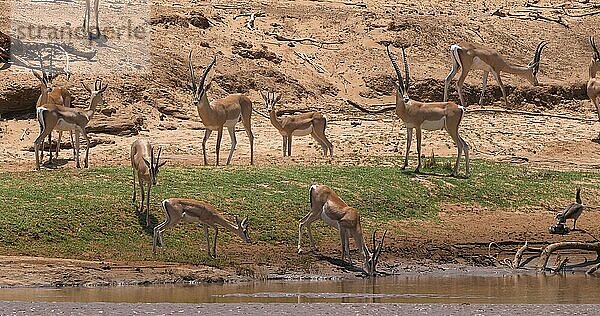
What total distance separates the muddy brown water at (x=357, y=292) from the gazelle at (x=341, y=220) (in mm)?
405

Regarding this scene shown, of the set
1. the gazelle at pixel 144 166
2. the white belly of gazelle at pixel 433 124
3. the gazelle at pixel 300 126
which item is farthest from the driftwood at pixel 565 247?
the gazelle at pixel 300 126

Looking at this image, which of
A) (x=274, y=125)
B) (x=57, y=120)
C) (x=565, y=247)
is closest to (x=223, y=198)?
(x=57, y=120)

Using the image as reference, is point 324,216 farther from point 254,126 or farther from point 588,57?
point 588,57

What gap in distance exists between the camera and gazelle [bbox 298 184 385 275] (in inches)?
642

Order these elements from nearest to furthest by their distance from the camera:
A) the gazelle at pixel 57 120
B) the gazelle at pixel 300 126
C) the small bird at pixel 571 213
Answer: the small bird at pixel 571 213 < the gazelle at pixel 57 120 < the gazelle at pixel 300 126

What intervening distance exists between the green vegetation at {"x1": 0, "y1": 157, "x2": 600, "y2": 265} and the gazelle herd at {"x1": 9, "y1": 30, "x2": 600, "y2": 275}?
14.0 inches

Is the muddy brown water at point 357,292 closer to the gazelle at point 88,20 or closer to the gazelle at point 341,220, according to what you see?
the gazelle at point 341,220

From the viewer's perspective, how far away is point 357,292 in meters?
14.6

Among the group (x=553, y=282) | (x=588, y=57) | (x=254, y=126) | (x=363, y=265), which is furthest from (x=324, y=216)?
(x=588, y=57)

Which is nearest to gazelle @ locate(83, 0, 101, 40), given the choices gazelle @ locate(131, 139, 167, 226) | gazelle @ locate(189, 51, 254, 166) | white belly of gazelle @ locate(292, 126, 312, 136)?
white belly of gazelle @ locate(292, 126, 312, 136)

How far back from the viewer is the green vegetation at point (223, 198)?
16312 millimetres

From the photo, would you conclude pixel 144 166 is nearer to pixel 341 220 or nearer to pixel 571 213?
pixel 341 220

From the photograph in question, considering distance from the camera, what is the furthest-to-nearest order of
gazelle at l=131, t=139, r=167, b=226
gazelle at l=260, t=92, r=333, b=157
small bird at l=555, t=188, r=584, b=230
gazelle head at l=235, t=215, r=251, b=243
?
1. gazelle at l=260, t=92, r=333, b=157
2. small bird at l=555, t=188, r=584, b=230
3. gazelle at l=131, t=139, r=167, b=226
4. gazelle head at l=235, t=215, r=251, b=243

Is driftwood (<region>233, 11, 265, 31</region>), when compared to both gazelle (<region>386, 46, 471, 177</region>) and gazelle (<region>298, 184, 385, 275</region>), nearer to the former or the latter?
gazelle (<region>386, 46, 471, 177</region>)
